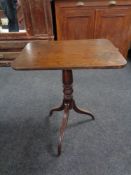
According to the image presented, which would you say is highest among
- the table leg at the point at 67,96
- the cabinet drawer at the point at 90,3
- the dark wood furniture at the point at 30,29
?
the cabinet drawer at the point at 90,3

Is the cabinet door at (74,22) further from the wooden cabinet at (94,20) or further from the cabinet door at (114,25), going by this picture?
the cabinet door at (114,25)

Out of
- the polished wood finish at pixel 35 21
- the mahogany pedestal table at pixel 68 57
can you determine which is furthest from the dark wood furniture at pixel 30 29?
the mahogany pedestal table at pixel 68 57

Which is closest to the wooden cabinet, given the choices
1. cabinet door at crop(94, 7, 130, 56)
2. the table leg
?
cabinet door at crop(94, 7, 130, 56)

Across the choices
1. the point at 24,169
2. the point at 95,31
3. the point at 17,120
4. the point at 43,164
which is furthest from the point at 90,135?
the point at 95,31

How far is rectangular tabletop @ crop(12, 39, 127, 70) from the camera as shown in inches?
36.2

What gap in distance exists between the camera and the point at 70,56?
1040 mm

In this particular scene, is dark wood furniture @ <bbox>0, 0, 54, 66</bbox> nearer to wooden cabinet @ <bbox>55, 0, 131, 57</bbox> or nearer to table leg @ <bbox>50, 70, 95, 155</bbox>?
wooden cabinet @ <bbox>55, 0, 131, 57</bbox>

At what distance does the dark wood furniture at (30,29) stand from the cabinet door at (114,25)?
0.68 m

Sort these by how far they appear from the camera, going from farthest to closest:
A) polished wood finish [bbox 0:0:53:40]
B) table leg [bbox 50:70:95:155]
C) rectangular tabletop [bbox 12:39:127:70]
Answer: polished wood finish [bbox 0:0:53:40], table leg [bbox 50:70:95:155], rectangular tabletop [bbox 12:39:127:70]

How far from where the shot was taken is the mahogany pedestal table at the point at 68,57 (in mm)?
920

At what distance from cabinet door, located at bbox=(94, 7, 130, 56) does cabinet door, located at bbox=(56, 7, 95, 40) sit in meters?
0.10

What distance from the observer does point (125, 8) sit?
213 centimetres

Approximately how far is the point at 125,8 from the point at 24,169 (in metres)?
2.19

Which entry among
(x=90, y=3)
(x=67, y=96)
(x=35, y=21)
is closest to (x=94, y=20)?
(x=90, y=3)
